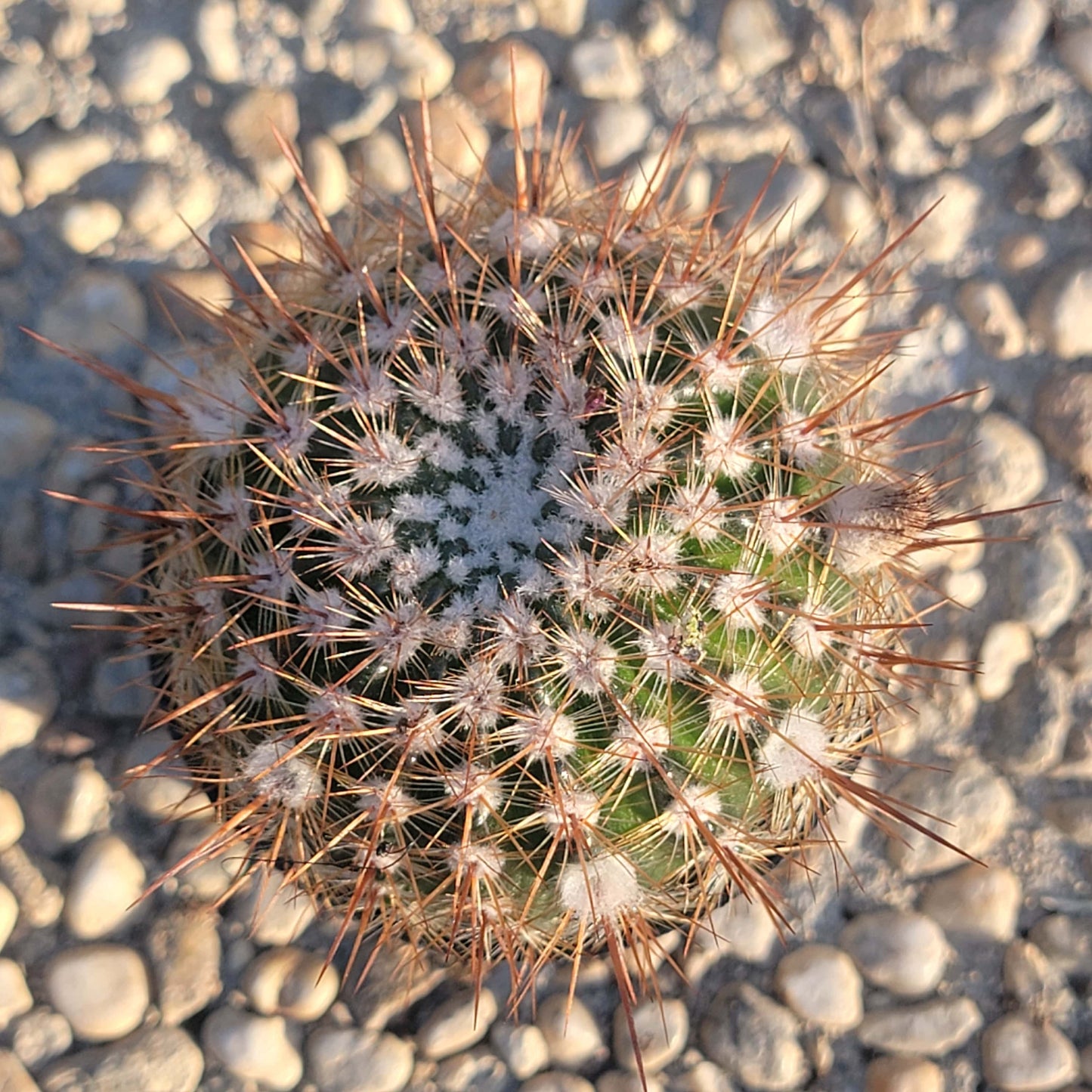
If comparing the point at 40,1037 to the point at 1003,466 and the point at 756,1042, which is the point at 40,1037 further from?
the point at 1003,466

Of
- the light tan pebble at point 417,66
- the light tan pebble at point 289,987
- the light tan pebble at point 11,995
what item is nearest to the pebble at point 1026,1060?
the light tan pebble at point 289,987

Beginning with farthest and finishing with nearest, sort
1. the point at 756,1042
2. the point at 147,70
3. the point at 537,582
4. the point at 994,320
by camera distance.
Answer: the point at 994,320, the point at 147,70, the point at 756,1042, the point at 537,582

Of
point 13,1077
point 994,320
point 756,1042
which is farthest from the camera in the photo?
point 994,320

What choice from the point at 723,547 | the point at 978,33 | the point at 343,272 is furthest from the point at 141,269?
the point at 978,33

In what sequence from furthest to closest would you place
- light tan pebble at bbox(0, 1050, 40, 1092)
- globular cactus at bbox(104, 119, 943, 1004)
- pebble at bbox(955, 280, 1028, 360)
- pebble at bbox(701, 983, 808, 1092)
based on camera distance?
pebble at bbox(955, 280, 1028, 360)
pebble at bbox(701, 983, 808, 1092)
light tan pebble at bbox(0, 1050, 40, 1092)
globular cactus at bbox(104, 119, 943, 1004)

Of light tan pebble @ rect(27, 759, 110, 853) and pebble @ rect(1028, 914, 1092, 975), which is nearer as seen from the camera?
light tan pebble @ rect(27, 759, 110, 853)

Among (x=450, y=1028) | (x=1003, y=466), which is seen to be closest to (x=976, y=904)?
(x=1003, y=466)

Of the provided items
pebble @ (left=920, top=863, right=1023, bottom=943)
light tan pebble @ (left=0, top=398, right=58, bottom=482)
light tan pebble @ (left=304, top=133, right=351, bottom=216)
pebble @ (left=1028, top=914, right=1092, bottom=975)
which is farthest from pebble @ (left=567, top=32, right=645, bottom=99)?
pebble @ (left=1028, top=914, right=1092, bottom=975)

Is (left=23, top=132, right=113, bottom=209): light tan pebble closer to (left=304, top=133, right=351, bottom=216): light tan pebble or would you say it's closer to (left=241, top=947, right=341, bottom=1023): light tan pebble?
(left=304, top=133, right=351, bottom=216): light tan pebble
